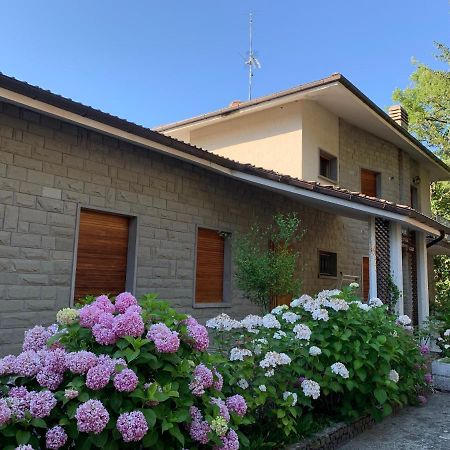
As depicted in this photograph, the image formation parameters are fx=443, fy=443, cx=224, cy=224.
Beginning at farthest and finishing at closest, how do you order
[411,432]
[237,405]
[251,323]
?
[411,432], [251,323], [237,405]

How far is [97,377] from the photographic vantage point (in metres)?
2.34

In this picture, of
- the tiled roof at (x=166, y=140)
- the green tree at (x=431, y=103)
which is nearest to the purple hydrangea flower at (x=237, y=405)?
the tiled roof at (x=166, y=140)

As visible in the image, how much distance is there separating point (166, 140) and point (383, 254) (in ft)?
16.1

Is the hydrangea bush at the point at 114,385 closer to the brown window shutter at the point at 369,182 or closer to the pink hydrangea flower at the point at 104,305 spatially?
the pink hydrangea flower at the point at 104,305

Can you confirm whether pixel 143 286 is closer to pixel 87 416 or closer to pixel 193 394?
pixel 193 394

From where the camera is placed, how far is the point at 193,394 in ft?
9.04

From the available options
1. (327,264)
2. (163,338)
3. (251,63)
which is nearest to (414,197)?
(327,264)

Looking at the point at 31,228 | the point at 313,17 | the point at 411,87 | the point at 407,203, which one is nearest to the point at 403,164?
the point at 407,203

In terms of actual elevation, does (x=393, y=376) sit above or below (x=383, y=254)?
below

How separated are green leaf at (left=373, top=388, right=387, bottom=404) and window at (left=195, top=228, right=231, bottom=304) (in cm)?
417

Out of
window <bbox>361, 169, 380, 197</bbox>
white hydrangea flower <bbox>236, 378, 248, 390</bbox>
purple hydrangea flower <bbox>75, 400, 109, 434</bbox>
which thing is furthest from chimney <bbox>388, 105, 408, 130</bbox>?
purple hydrangea flower <bbox>75, 400, 109, 434</bbox>

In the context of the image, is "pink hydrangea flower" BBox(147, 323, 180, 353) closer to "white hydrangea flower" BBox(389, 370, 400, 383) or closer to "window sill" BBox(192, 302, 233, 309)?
"white hydrangea flower" BBox(389, 370, 400, 383)

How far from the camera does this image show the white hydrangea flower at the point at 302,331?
4301mm

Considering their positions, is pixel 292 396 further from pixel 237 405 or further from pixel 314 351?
pixel 237 405
